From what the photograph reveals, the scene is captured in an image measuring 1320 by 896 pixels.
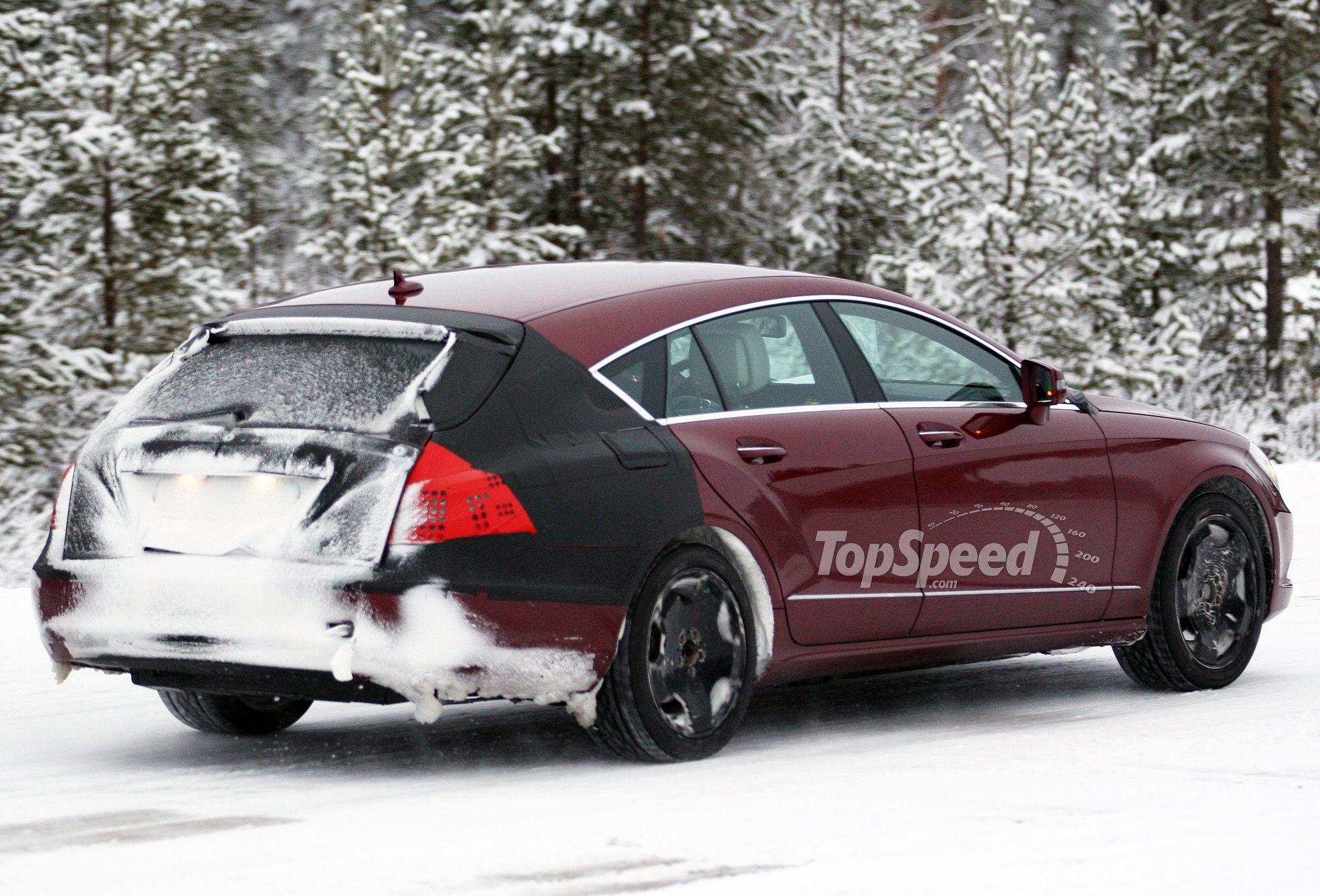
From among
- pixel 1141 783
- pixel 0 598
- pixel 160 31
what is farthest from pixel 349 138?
pixel 1141 783

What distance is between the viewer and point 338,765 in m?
5.52

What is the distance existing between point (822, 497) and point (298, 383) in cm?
171

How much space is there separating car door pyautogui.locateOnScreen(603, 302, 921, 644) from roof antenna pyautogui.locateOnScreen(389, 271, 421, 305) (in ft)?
2.39

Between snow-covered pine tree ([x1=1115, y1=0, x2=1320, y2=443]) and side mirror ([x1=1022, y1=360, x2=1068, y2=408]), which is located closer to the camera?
side mirror ([x1=1022, y1=360, x2=1068, y2=408])

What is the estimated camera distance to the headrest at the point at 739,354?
5.77 m

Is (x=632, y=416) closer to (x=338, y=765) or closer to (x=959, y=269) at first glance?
(x=338, y=765)

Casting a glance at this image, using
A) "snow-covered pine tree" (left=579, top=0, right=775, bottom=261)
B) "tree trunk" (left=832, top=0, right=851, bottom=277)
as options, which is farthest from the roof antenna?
"tree trunk" (left=832, top=0, right=851, bottom=277)

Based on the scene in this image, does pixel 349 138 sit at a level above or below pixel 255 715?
above

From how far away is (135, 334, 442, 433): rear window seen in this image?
16.6 ft

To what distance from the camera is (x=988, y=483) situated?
6309 millimetres

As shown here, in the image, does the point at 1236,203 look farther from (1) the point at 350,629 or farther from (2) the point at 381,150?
(1) the point at 350,629

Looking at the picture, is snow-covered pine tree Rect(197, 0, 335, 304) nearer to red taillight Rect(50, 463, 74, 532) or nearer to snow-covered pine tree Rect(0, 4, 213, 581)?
snow-covered pine tree Rect(0, 4, 213, 581)

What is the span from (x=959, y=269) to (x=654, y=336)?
68.1ft

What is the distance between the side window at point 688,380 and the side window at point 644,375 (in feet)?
0.09
